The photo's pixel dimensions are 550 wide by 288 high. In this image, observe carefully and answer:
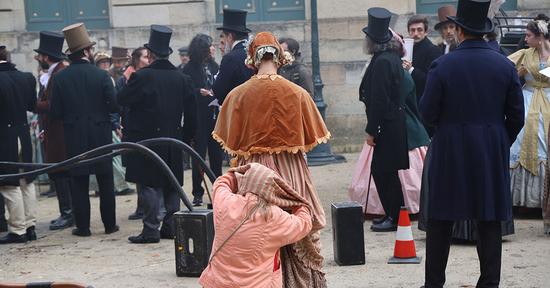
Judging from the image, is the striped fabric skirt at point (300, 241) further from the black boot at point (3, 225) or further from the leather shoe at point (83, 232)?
the black boot at point (3, 225)

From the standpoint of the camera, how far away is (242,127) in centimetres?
716

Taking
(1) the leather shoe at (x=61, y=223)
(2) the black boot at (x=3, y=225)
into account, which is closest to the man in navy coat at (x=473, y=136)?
(1) the leather shoe at (x=61, y=223)

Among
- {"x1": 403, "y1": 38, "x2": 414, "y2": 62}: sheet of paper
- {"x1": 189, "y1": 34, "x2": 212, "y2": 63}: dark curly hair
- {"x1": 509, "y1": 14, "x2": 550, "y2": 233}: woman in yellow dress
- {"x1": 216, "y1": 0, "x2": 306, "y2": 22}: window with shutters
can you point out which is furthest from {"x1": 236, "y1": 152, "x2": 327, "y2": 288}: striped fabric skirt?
{"x1": 216, "y1": 0, "x2": 306, "y2": 22}: window with shutters

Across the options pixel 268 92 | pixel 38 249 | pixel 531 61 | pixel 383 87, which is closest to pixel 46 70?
pixel 38 249

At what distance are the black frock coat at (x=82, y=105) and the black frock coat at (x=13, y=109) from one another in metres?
0.47

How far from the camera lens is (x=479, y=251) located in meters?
7.36

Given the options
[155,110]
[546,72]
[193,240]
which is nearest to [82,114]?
[155,110]

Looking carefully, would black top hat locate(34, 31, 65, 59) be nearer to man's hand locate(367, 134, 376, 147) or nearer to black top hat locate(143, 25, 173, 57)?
black top hat locate(143, 25, 173, 57)

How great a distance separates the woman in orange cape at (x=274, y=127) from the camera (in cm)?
706

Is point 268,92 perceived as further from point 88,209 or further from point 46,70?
point 46,70

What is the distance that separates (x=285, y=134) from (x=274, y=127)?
→ 9 centimetres

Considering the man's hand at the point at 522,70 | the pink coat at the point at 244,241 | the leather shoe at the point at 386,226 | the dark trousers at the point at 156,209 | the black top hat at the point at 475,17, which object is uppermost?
the black top hat at the point at 475,17

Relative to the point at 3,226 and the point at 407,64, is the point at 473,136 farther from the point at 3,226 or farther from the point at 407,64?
the point at 3,226

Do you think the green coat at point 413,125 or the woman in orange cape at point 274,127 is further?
the green coat at point 413,125
